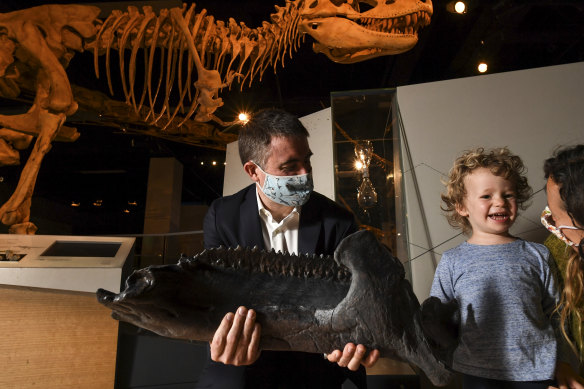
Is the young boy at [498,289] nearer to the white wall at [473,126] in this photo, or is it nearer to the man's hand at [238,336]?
the man's hand at [238,336]

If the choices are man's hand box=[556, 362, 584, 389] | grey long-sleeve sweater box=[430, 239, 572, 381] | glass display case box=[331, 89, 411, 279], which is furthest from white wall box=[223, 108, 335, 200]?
man's hand box=[556, 362, 584, 389]

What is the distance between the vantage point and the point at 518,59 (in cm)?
392

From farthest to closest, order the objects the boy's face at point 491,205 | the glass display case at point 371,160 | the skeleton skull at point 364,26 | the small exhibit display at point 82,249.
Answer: the skeleton skull at point 364,26 → the glass display case at point 371,160 → the small exhibit display at point 82,249 → the boy's face at point 491,205

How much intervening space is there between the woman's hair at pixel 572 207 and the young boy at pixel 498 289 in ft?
0.16

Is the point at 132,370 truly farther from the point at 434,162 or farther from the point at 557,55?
the point at 557,55

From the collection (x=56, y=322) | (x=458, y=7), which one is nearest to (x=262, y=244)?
(x=56, y=322)

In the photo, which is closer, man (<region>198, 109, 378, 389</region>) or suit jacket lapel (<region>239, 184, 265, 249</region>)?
man (<region>198, 109, 378, 389</region>)

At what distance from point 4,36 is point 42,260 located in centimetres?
266

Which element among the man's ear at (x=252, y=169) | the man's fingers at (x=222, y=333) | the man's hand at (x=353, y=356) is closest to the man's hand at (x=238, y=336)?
the man's fingers at (x=222, y=333)

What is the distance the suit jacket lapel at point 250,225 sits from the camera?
1.37 meters

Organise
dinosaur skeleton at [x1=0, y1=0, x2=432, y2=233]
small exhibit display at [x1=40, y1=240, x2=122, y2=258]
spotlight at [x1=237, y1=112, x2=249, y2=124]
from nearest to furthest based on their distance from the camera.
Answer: small exhibit display at [x1=40, y1=240, x2=122, y2=258]
dinosaur skeleton at [x1=0, y1=0, x2=432, y2=233]
spotlight at [x1=237, y1=112, x2=249, y2=124]

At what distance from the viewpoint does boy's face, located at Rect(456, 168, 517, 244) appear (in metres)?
1.20

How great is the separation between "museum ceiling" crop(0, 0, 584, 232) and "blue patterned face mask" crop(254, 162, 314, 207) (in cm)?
304

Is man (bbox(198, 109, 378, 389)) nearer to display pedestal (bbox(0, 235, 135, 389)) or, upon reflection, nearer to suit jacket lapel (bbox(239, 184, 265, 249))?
suit jacket lapel (bbox(239, 184, 265, 249))
